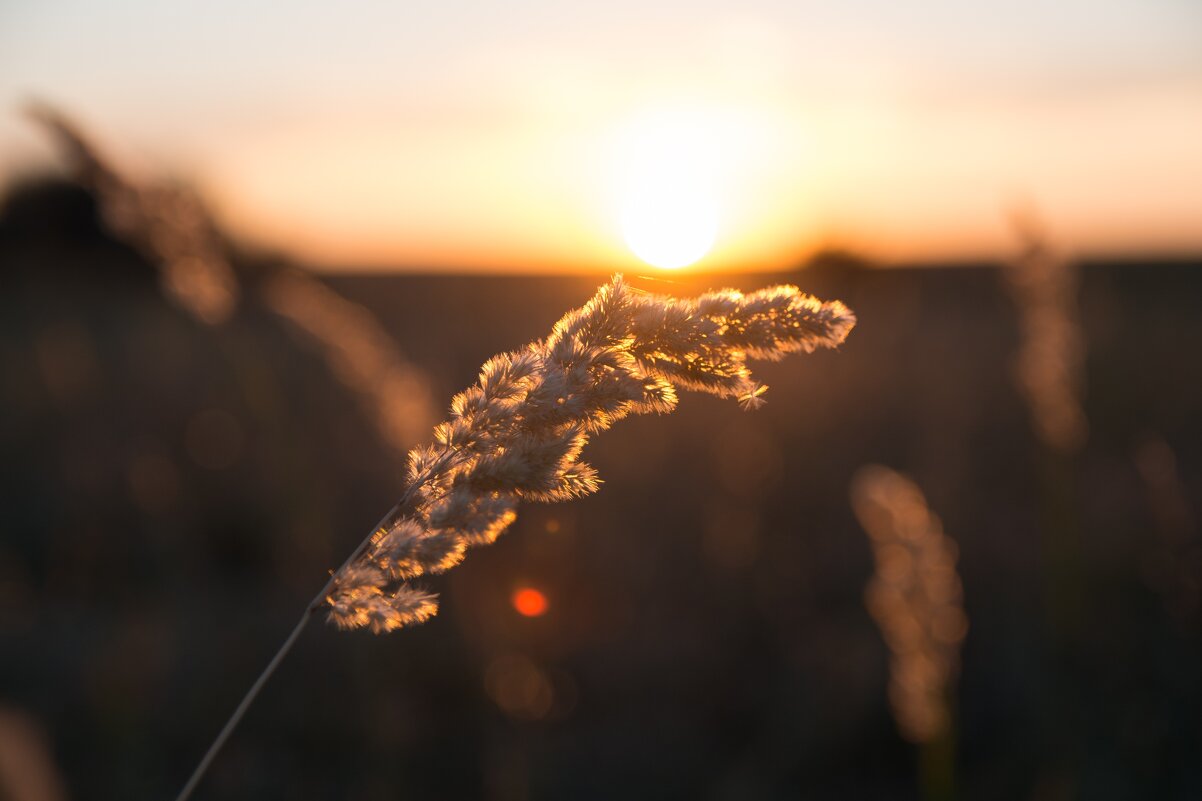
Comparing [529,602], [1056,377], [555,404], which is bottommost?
[529,602]

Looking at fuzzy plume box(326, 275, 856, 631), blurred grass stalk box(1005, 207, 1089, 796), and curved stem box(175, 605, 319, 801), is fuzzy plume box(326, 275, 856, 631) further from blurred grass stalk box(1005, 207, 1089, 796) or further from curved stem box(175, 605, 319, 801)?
blurred grass stalk box(1005, 207, 1089, 796)

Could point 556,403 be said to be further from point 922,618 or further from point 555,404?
point 922,618

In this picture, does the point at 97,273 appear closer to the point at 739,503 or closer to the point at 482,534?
the point at 739,503

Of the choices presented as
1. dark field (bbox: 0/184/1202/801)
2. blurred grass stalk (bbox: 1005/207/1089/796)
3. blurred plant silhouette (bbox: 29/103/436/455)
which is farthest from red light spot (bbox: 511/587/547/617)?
blurred grass stalk (bbox: 1005/207/1089/796)

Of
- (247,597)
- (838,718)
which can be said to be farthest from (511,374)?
(247,597)

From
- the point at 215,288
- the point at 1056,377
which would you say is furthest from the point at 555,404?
the point at 1056,377

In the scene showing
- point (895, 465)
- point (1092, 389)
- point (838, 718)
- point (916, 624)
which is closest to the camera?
point (916, 624)
